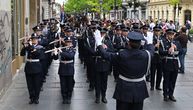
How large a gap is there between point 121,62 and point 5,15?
6.49 meters

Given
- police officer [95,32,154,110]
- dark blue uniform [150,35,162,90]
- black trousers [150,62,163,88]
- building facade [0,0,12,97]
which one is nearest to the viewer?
police officer [95,32,154,110]

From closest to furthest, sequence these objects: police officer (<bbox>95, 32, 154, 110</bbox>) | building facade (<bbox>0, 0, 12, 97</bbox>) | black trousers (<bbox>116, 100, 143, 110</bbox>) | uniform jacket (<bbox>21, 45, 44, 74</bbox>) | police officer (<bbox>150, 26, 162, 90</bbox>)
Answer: police officer (<bbox>95, 32, 154, 110</bbox>)
black trousers (<bbox>116, 100, 143, 110</bbox>)
uniform jacket (<bbox>21, 45, 44, 74</bbox>)
building facade (<bbox>0, 0, 12, 97</bbox>)
police officer (<bbox>150, 26, 162, 90</bbox>)

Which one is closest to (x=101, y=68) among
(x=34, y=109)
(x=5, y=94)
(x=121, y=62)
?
(x=34, y=109)

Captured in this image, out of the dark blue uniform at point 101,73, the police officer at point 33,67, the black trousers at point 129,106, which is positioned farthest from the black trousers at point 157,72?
the black trousers at point 129,106

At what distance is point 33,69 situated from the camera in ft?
37.0

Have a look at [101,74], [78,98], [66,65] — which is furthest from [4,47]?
[101,74]

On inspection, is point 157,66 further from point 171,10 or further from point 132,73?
point 171,10

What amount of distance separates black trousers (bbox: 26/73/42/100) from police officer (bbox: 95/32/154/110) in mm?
4432

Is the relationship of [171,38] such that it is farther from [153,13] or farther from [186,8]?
[153,13]

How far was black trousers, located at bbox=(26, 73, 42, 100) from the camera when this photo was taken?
37.4 ft

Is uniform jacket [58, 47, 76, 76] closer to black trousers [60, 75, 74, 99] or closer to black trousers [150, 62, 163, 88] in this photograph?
black trousers [60, 75, 74, 99]

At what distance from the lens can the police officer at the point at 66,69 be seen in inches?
445

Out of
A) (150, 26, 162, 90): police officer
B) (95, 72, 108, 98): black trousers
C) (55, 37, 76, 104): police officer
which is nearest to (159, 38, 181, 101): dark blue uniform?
(150, 26, 162, 90): police officer

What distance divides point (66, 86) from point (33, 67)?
3.11 feet
